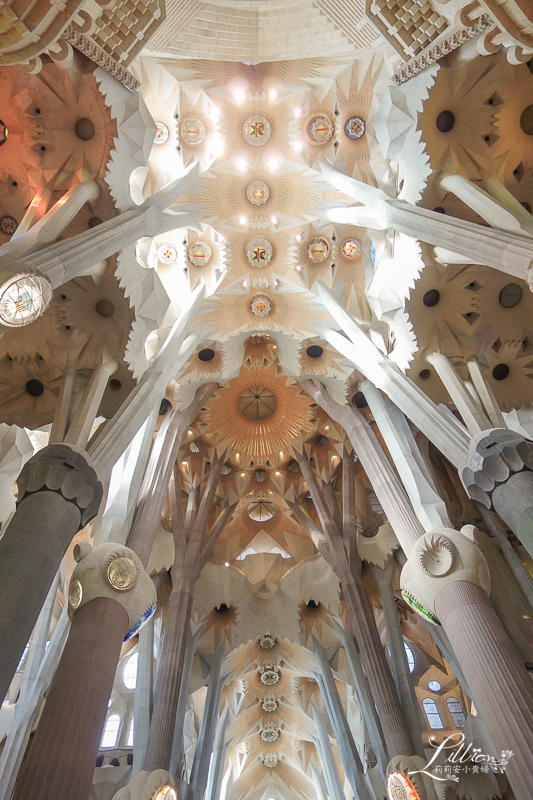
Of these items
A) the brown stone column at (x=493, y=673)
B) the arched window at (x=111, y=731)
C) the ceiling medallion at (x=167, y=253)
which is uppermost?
the ceiling medallion at (x=167, y=253)

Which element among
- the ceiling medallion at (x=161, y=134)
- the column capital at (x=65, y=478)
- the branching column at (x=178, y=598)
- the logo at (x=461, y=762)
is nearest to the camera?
the logo at (x=461, y=762)

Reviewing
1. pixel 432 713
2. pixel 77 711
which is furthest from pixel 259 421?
pixel 77 711

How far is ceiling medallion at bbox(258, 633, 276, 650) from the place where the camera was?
60.6 ft

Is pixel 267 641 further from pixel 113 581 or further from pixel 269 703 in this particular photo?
pixel 113 581

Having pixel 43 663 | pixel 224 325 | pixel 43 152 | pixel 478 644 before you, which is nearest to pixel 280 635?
pixel 43 663

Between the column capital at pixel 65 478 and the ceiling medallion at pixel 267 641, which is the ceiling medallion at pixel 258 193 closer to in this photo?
the column capital at pixel 65 478

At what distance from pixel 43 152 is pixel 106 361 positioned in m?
3.30

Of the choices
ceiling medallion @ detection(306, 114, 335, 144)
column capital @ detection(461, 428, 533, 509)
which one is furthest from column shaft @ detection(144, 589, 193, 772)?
ceiling medallion @ detection(306, 114, 335, 144)

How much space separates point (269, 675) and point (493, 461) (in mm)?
15711

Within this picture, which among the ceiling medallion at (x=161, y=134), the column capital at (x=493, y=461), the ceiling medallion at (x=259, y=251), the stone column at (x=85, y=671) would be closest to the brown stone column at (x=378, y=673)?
the column capital at (x=493, y=461)

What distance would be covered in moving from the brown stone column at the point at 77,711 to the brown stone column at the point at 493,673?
14.7ft

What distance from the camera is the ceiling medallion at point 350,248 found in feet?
43.5

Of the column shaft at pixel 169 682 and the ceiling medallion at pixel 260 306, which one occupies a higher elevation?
the ceiling medallion at pixel 260 306

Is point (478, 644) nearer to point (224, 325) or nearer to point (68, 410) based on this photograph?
point (68, 410)
